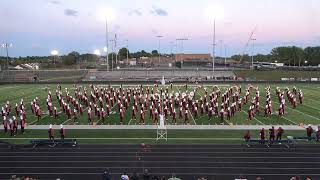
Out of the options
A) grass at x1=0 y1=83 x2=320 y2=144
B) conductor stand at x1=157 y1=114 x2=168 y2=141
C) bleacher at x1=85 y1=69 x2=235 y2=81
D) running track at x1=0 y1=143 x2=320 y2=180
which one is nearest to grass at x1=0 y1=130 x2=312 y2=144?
grass at x1=0 y1=83 x2=320 y2=144

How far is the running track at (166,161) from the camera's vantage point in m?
13.7

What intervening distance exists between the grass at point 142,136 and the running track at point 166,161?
95 cm

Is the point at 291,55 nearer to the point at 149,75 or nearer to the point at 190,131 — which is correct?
the point at 149,75

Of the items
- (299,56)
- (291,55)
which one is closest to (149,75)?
(299,56)

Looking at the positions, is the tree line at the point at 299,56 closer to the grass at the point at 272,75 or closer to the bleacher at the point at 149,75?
the grass at the point at 272,75

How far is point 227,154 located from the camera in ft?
52.3

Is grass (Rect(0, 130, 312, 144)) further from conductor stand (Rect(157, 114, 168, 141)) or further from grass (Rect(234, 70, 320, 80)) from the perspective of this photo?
grass (Rect(234, 70, 320, 80))

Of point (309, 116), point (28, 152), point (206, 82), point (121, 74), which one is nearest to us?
point (28, 152)

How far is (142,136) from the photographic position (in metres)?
19.1

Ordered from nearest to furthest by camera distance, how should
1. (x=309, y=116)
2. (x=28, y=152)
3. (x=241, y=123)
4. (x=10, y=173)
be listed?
(x=10, y=173), (x=28, y=152), (x=241, y=123), (x=309, y=116)

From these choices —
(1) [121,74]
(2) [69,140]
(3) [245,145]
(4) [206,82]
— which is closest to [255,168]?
(3) [245,145]

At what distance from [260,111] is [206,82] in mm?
23842

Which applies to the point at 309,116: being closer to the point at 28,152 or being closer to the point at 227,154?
the point at 227,154

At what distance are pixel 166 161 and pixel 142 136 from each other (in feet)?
14.0
